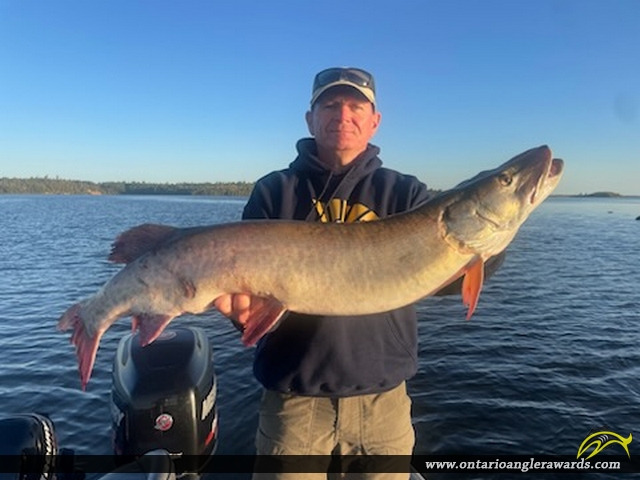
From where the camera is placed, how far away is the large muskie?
3121 millimetres

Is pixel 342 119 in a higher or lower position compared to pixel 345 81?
lower

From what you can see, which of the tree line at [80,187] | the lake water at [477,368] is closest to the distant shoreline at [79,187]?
the tree line at [80,187]

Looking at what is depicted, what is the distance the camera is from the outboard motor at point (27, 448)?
152 inches

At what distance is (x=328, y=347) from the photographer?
328 centimetres

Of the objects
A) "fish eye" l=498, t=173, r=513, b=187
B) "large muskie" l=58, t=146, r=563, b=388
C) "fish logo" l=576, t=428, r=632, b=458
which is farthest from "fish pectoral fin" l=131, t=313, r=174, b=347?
"fish logo" l=576, t=428, r=632, b=458

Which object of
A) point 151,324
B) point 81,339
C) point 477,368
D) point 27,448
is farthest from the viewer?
point 477,368

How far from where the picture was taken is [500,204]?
10.3ft

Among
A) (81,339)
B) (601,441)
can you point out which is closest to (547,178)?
(81,339)

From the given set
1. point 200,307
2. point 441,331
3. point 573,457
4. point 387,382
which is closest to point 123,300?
point 200,307

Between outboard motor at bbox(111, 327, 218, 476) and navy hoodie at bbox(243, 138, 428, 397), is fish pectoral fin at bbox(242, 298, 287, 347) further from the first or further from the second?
outboard motor at bbox(111, 327, 218, 476)

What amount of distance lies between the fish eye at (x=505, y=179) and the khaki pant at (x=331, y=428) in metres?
1.65

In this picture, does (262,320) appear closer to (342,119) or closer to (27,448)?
(342,119)

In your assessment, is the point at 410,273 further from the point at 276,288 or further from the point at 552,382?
the point at 552,382

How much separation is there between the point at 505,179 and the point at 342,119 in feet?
4.01
